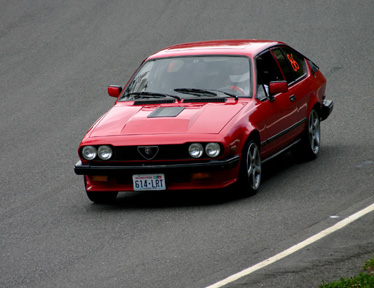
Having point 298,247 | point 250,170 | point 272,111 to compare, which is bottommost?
point 250,170

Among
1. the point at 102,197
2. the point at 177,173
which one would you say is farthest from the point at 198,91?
the point at 102,197

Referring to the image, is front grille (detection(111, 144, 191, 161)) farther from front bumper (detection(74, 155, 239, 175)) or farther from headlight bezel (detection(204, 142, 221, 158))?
headlight bezel (detection(204, 142, 221, 158))

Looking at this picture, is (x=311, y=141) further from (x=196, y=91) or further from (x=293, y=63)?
(x=196, y=91)

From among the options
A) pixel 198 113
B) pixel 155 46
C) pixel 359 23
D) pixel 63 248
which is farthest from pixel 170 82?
pixel 359 23

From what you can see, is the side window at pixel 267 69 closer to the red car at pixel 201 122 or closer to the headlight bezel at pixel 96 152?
the red car at pixel 201 122

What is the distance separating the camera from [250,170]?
9258 mm

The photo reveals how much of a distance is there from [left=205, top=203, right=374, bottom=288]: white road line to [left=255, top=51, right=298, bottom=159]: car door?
1.89 m

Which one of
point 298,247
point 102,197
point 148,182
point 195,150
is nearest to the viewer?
point 298,247

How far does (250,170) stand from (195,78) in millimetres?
1379

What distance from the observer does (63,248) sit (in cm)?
764

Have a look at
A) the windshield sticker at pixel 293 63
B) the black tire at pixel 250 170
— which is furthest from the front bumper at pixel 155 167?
the windshield sticker at pixel 293 63

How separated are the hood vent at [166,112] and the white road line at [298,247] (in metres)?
2.30

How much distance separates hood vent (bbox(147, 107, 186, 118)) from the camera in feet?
30.2

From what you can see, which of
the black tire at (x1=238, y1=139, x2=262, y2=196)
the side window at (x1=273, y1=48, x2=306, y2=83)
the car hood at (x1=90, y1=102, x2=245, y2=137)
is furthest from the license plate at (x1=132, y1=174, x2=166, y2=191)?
the side window at (x1=273, y1=48, x2=306, y2=83)
